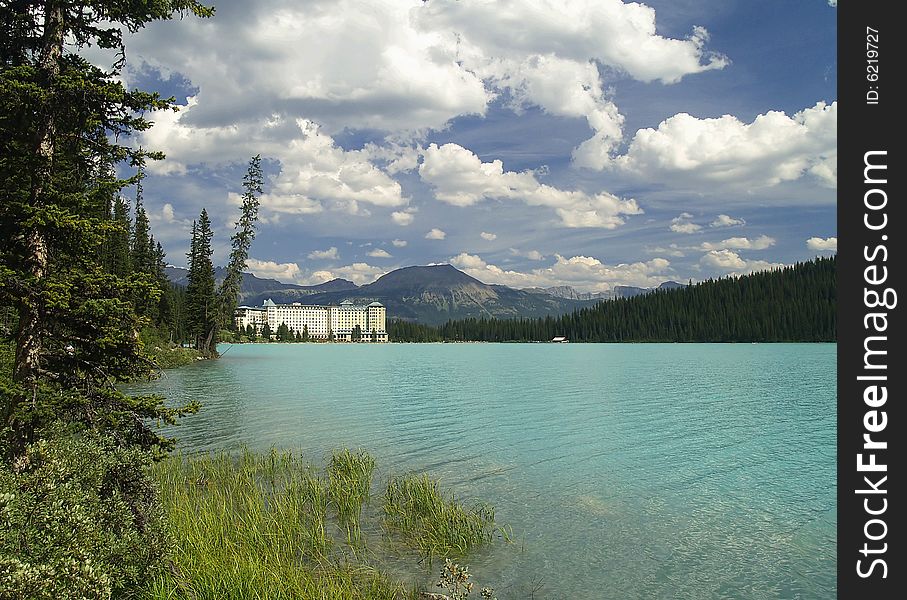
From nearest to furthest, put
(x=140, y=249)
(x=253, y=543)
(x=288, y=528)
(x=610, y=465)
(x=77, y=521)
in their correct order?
1. (x=77, y=521)
2. (x=253, y=543)
3. (x=288, y=528)
4. (x=610, y=465)
5. (x=140, y=249)

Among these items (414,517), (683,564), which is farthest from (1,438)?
(683,564)

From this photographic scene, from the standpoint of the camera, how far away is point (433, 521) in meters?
13.7

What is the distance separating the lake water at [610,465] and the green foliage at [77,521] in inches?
255

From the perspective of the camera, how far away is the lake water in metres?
12.1

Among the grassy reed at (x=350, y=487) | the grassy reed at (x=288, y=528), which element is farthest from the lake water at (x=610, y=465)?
the grassy reed at (x=288, y=528)

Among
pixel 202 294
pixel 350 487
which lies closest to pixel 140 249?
pixel 202 294

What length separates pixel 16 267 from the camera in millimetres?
9461

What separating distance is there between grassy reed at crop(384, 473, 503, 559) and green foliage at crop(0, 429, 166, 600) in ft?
19.3

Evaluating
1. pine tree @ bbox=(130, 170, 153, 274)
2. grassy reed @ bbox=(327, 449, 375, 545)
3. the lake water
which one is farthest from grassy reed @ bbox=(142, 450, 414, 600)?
pine tree @ bbox=(130, 170, 153, 274)

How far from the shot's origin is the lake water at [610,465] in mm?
12102

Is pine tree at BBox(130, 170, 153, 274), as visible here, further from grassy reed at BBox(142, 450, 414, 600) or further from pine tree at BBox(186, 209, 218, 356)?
grassy reed at BBox(142, 450, 414, 600)

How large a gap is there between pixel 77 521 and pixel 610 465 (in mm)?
18669
